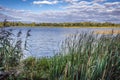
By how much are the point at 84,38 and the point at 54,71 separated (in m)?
2.24

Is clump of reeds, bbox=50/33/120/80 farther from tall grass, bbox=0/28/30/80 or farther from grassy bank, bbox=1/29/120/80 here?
tall grass, bbox=0/28/30/80

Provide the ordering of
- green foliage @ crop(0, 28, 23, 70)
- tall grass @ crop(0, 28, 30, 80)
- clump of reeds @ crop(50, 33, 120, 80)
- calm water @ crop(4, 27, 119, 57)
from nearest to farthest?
1. clump of reeds @ crop(50, 33, 120, 80)
2. tall grass @ crop(0, 28, 30, 80)
3. green foliage @ crop(0, 28, 23, 70)
4. calm water @ crop(4, 27, 119, 57)

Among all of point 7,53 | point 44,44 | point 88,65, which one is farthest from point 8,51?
point 44,44

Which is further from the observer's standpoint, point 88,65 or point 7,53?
point 7,53

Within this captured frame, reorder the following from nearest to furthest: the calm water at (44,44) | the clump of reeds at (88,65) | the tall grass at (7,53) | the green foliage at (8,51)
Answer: the clump of reeds at (88,65), the tall grass at (7,53), the green foliage at (8,51), the calm water at (44,44)

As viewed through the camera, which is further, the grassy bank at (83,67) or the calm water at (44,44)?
the calm water at (44,44)

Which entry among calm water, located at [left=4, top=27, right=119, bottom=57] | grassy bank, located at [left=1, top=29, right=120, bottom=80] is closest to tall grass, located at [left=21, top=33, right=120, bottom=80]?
grassy bank, located at [left=1, top=29, right=120, bottom=80]

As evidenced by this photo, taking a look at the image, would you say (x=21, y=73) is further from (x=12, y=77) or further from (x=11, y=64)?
(x=11, y=64)

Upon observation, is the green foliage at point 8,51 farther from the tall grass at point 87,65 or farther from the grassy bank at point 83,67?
the tall grass at point 87,65

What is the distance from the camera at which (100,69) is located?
18.7 feet

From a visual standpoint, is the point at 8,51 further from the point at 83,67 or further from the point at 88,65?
the point at 88,65

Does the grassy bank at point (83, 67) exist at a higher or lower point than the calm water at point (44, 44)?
higher

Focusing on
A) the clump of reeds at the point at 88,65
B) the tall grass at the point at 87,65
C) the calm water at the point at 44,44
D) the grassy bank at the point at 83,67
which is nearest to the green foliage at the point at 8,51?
the grassy bank at the point at 83,67

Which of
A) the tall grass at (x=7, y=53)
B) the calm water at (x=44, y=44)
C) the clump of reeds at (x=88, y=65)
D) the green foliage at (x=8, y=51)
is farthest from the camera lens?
the calm water at (x=44, y=44)
